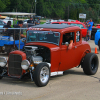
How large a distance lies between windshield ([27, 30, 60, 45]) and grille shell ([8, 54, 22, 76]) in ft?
3.88

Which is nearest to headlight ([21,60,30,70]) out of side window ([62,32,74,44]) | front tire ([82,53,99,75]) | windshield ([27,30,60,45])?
windshield ([27,30,60,45])

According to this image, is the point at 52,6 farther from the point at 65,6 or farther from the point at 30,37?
the point at 30,37

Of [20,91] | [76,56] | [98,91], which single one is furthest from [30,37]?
[98,91]

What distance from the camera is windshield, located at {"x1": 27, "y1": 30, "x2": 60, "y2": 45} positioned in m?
7.66

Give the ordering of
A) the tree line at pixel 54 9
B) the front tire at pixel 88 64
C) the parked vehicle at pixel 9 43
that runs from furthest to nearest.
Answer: the tree line at pixel 54 9 < the parked vehicle at pixel 9 43 < the front tire at pixel 88 64

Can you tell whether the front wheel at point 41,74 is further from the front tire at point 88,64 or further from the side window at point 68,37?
the front tire at point 88,64

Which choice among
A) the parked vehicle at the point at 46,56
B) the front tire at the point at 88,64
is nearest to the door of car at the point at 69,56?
the parked vehicle at the point at 46,56

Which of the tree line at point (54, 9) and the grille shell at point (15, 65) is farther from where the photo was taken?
the tree line at point (54, 9)

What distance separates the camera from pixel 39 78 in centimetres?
663

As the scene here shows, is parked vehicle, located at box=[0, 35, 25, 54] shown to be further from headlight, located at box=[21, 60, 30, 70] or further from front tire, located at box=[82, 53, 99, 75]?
headlight, located at box=[21, 60, 30, 70]

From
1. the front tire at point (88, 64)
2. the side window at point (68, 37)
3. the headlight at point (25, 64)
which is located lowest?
the front tire at point (88, 64)

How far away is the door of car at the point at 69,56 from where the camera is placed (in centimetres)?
765

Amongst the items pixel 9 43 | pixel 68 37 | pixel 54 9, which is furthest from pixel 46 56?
pixel 54 9

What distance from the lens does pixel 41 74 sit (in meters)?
6.82
